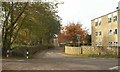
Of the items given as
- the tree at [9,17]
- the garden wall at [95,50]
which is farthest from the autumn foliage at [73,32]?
the tree at [9,17]

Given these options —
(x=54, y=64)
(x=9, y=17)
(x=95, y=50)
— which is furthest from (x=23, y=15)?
(x=95, y=50)

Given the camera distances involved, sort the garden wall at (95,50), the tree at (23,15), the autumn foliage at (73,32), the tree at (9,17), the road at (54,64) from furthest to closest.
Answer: the autumn foliage at (73,32) < the garden wall at (95,50) < the tree at (23,15) < the tree at (9,17) < the road at (54,64)

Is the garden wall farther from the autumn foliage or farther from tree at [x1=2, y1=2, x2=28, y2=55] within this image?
tree at [x1=2, y1=2, x2=28, y2=55]

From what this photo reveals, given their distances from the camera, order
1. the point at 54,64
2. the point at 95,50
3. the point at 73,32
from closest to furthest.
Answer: the point at 54,64 < the point at 95,50 < the point at 73,32

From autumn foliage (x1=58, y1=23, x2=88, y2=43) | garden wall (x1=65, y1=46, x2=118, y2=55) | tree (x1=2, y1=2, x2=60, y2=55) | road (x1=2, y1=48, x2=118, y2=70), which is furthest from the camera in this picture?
autumn foliage (x1=58, y1=23, x2=88, y2=43)

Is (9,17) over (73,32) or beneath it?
over

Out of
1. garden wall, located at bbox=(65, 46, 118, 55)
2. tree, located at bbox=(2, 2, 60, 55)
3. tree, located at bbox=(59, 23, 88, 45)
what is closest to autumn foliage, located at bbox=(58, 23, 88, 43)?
tree, located at bbox=(59, 23, 88, 45)

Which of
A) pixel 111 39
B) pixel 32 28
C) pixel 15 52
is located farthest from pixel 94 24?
pixel 15 52

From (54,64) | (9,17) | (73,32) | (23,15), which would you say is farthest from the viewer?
(73,32)

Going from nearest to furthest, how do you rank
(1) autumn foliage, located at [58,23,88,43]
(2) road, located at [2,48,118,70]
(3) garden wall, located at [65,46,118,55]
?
(2) road, located at [2,48,118,70], (3) garden wall, located at [65,46,118,55], (1) autumn foliage, located at [58,23,88,43]

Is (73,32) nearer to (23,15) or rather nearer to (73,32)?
(73,32)

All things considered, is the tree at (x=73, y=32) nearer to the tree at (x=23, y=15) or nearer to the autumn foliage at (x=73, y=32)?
the autumn foliage at (x=73, y=32)

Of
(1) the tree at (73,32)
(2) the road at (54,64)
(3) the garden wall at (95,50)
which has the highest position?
(1) the tree at (73,32)

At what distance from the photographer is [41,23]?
114ft
